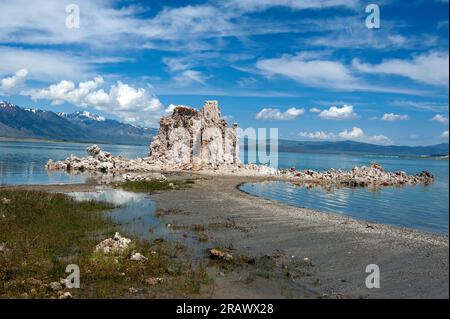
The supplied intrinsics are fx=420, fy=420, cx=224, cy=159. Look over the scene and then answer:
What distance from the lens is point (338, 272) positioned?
19.0m

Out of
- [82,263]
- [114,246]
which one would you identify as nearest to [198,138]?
[114,246]

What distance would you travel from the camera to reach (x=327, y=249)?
23.2m

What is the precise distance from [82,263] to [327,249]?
42.1 feet

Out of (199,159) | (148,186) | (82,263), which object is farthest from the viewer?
(199,159)

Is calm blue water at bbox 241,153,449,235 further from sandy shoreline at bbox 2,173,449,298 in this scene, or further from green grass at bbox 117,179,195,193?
green grass at bbox 117,179,195,193

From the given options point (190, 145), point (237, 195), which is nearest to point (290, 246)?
point (237, 195)

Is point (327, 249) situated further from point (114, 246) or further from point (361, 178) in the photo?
point (361, 178)

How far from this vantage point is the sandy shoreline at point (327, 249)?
16.5 m

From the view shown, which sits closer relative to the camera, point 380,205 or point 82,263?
point 82,263

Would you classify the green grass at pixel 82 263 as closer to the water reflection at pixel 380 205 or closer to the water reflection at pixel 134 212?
the water reflection at pixel 134 212

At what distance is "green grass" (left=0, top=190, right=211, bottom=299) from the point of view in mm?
15767

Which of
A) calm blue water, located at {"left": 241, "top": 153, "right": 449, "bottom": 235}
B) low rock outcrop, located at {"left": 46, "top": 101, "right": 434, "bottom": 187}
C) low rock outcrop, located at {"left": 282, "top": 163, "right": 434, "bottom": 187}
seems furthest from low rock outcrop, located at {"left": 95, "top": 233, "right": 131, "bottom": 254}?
low rock outcrop, located at {"left": 46, "top": 101, "right": 434, "bottom": 187}

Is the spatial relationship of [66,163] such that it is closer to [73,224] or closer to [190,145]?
[190,145]
